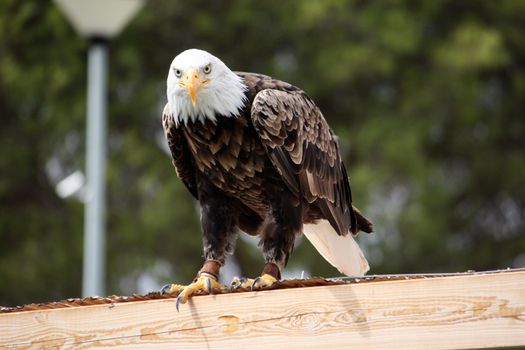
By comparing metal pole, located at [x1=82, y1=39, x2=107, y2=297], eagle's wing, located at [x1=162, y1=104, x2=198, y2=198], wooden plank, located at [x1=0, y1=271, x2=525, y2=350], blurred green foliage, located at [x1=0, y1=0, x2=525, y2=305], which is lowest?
wooden plank, located at [x1=0, y1=271, x2=525, y2=350]

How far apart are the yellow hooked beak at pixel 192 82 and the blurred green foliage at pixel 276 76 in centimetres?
676

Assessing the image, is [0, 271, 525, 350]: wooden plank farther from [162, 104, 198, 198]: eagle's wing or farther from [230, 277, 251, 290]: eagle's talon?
[162, 104, 198, 198]: eagle's wing

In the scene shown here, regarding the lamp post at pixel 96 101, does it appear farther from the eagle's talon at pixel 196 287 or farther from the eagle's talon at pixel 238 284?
the eagle's talon at pixel 238 284

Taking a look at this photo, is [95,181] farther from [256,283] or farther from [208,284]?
[256,283]

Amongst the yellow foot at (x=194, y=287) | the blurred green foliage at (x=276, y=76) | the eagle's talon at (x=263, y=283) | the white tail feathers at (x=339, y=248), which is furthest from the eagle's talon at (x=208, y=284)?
the blurred green foliage at (x=276, y=76)

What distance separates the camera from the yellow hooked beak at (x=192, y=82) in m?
3.76

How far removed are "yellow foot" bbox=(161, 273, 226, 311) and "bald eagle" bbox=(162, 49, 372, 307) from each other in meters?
0.03

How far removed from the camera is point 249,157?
4047mm

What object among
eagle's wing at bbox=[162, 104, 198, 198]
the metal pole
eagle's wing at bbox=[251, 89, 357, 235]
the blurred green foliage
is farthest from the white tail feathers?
the blurred green foliage

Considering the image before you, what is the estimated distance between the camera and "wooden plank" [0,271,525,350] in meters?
2.77

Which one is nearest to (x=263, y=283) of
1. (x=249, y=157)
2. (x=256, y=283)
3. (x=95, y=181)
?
(x=256, y=283)

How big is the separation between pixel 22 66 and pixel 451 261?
5350 millimetres

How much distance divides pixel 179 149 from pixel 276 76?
722 cm

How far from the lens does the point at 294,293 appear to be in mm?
3027
